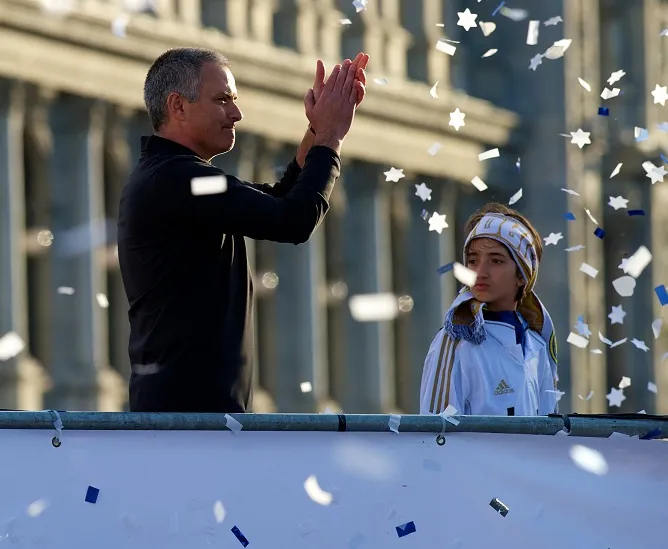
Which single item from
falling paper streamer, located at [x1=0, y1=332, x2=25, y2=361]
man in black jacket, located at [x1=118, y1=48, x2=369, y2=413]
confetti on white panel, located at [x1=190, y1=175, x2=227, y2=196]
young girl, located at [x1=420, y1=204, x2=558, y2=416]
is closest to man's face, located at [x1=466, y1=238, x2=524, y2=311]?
young girl, located at [x1=420, y1=204, x2=558, y2=416]

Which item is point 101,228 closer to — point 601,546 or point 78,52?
point 78,52

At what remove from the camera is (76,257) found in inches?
826

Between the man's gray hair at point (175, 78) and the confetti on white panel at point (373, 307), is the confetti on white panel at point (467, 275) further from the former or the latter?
the confetti on white panel at point (373, 307)

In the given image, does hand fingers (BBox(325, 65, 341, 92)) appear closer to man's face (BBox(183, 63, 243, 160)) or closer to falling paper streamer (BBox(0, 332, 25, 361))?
man's face (BBox(183, 63, 243, 160))

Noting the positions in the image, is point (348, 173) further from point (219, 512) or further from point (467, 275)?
point (219, 512)

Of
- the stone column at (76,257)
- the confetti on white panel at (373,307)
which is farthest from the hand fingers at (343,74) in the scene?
the confetti on white panel at (373,307)

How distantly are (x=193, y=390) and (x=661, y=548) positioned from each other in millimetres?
1121

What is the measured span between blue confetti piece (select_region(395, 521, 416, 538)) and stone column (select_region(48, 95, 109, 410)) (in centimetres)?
1596

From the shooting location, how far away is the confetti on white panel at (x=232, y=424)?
484 centimetres

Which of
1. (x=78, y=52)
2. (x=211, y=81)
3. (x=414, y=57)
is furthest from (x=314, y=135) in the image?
(x=414, y=57)

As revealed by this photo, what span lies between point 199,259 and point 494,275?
3.76 ft

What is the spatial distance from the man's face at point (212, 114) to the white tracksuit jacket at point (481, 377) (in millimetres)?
864

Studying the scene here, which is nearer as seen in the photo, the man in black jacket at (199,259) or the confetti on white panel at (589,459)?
the confetti on white panel at (589,459)

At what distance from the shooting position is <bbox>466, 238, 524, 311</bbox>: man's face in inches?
246
